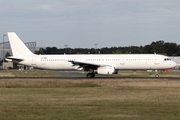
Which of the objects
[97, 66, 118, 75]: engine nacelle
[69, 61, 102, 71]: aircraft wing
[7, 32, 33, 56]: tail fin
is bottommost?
[97, 66, 118, 75]: engine nacelle

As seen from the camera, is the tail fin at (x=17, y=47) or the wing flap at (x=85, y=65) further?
the tail fin at (x=17, y=47)

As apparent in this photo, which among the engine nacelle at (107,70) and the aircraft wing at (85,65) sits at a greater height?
the aircraft wing at (85,65)

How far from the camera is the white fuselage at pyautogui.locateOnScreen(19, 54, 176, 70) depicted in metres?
35.1

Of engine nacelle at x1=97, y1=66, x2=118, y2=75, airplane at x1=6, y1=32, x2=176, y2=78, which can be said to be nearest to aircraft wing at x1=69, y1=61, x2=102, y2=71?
airplane at x1=6, y1=32, x2=176, y2=78

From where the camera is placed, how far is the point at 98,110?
11.0 meters

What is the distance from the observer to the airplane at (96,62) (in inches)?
1372

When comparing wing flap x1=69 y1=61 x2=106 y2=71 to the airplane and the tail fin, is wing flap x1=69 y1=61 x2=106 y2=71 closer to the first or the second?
the airplane

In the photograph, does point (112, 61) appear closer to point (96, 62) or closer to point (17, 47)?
point (96, 62)

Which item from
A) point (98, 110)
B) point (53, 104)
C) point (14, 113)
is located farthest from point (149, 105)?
point (14, 113)

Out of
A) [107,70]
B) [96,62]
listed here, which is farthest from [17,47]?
[107,70]

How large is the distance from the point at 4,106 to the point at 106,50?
145 metres

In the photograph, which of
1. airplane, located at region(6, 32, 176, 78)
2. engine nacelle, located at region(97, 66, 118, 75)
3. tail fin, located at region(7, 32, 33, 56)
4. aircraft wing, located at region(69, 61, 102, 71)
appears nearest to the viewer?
engine nacelle, located at region(97, 66, 118, 75)

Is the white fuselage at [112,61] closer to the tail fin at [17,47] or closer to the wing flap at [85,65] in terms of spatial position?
the tail fin at [17,47]

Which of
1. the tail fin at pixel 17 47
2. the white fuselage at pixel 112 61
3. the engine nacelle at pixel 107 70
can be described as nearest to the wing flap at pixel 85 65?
the engine nacelle at pixel 107 70
